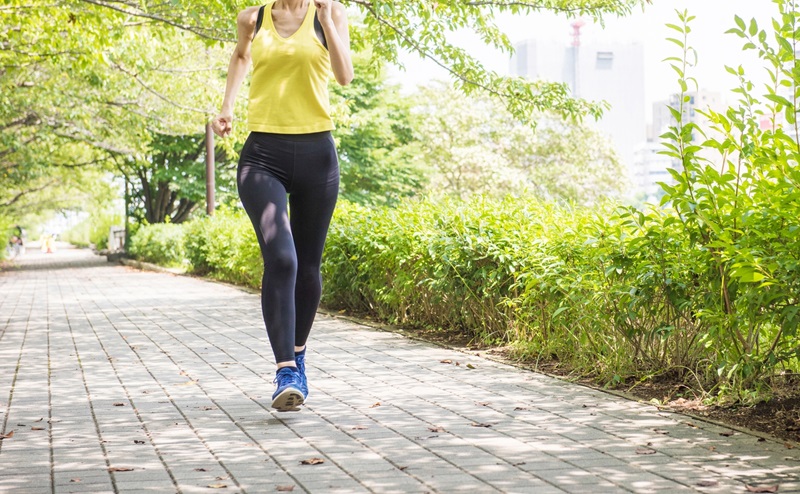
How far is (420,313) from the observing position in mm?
8922

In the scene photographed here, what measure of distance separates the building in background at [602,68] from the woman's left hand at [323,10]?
143790 mm

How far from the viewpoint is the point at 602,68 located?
158 metres

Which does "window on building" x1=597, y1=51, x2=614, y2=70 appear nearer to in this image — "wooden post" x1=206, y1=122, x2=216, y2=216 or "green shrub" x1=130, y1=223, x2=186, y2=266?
"green shrub" x1=130, y1=223, x2=186, y2=266

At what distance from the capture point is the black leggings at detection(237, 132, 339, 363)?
4.69 meters

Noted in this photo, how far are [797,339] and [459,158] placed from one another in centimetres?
4639

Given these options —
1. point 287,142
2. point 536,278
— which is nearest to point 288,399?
point 287,142

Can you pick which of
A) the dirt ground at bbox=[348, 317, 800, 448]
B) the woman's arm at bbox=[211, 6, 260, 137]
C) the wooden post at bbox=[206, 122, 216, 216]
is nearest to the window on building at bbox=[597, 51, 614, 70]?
the wooden post at bbox=[206, 122, 216, 216]

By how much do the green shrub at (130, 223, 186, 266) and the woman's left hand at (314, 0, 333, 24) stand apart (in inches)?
786

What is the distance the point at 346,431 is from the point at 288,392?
1.12ft


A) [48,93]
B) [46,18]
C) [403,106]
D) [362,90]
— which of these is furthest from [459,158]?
[46,18]

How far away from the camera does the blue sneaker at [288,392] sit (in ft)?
15.0

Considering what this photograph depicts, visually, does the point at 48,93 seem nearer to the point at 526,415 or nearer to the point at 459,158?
the point at 526,415

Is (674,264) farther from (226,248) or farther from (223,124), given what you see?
(226,248)

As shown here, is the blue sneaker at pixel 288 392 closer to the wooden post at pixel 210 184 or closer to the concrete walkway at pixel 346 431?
the concrete walkway at pixel 346 431
